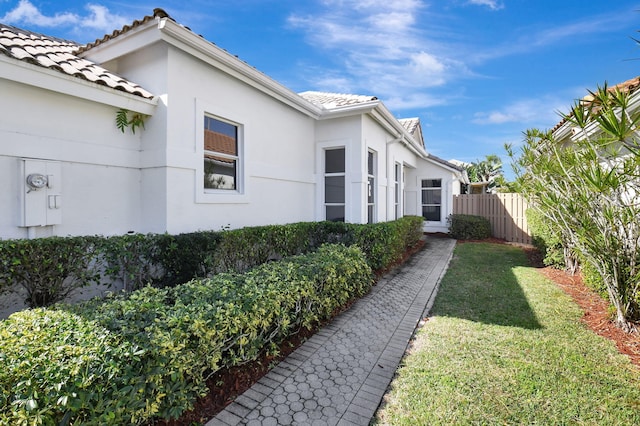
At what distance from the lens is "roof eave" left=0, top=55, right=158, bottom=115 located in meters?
4.19

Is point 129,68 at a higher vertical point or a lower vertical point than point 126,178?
higher

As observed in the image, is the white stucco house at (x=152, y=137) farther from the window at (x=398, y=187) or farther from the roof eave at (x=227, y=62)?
the window at (x=398, y=187)

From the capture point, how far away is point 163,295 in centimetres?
363

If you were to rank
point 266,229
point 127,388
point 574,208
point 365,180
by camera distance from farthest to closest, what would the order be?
point 365,180, point 266,229, point 574,208, point 127,388

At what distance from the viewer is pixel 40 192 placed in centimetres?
454

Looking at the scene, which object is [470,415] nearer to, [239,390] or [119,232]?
[239,390]

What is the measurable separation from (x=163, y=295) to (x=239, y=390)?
1.41m

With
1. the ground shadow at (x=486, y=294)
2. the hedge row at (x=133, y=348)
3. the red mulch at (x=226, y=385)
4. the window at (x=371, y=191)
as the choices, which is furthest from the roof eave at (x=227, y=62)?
the ground shadow at (x=486, y=294)

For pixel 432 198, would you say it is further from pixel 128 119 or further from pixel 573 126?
pixel 128 119

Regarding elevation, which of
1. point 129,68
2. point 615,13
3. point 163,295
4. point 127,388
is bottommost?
point 127,388

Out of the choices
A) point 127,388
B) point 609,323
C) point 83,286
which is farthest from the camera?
point 609,323

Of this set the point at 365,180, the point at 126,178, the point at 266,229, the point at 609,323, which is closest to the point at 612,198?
the point at 609,323

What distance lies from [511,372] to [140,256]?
5.74 m

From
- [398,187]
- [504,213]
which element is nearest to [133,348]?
[398,187]
